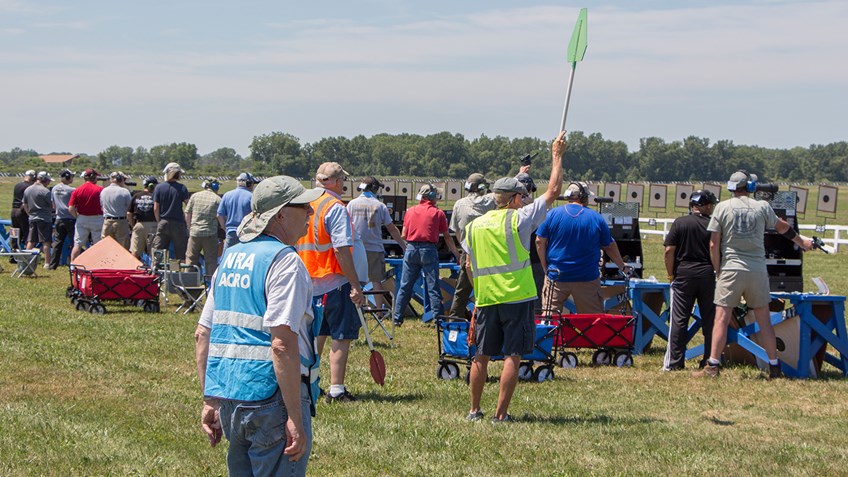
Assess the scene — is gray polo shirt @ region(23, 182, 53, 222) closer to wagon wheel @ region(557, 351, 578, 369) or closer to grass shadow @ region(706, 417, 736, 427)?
wagon wheel @ region(557, 351, 578, 369)

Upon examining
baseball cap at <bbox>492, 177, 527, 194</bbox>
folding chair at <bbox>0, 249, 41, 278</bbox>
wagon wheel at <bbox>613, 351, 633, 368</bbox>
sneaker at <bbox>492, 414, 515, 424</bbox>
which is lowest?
folding chair at <bbox>0, 249, 41, 278</bbox>

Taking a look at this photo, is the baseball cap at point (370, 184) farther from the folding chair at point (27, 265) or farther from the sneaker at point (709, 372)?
the folding chair at point (27, 265)

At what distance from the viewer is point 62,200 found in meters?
19.6

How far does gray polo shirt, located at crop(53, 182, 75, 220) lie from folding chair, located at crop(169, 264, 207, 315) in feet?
20.0

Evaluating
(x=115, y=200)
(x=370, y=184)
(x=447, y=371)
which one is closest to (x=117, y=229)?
(x=115, y=200)

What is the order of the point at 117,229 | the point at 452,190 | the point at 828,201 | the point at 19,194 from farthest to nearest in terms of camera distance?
the point at 452,190
the point at 828,201
the point at 19,194
the point at 117,229

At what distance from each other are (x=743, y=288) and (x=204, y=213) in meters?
8.04

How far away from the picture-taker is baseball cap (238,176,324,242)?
158 inches

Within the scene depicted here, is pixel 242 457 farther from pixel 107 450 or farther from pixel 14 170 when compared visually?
pixel 14 170

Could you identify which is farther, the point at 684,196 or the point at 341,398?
the point at 684,196

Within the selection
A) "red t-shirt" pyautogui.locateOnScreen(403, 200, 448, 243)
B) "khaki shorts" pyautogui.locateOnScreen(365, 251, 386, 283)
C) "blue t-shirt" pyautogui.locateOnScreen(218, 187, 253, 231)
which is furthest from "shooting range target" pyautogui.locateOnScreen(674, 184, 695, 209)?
"blue t-shirt" pyautogui.locateOnScreen(218, 187, 253, 231)

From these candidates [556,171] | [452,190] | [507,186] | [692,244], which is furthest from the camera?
[452,190]

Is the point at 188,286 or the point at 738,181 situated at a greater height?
the point at 738,181

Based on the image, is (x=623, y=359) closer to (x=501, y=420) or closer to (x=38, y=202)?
(x=501, y=420)
